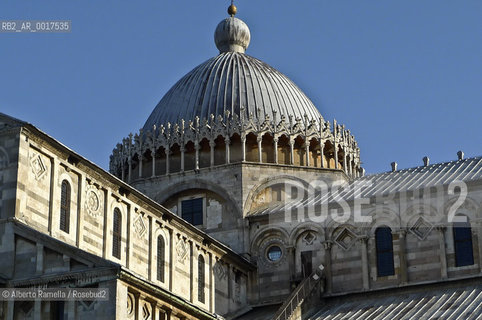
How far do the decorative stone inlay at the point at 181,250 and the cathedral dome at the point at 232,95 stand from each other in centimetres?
770

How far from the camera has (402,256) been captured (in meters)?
39.5

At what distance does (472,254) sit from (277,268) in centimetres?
740

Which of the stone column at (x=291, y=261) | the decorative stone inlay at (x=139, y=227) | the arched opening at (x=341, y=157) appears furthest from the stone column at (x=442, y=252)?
the decorative stone inlay at (x=139, y=227)

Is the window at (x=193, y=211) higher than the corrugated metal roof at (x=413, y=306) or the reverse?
higher

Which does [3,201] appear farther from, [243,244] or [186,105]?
[186,105]

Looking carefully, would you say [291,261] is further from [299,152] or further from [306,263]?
[299,152]

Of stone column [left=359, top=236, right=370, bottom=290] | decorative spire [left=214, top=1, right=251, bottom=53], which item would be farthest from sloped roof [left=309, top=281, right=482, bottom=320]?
decorative spire [left=214, top=1, right=251, bottom=53]

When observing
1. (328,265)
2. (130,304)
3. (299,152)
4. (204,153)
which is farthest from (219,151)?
(130,304)

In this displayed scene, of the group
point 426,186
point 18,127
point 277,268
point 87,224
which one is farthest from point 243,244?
point 18,127

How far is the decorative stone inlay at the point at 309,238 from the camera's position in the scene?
1639 inches

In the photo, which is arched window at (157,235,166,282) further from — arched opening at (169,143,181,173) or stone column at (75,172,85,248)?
arched opening at (169,143,181,173)

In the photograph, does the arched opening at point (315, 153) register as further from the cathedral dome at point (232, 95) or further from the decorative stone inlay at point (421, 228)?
the decorative stone inlay at point (421, 228)

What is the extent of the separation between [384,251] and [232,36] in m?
14.7

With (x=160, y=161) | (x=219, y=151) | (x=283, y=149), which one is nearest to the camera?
(x=219, y=151)
